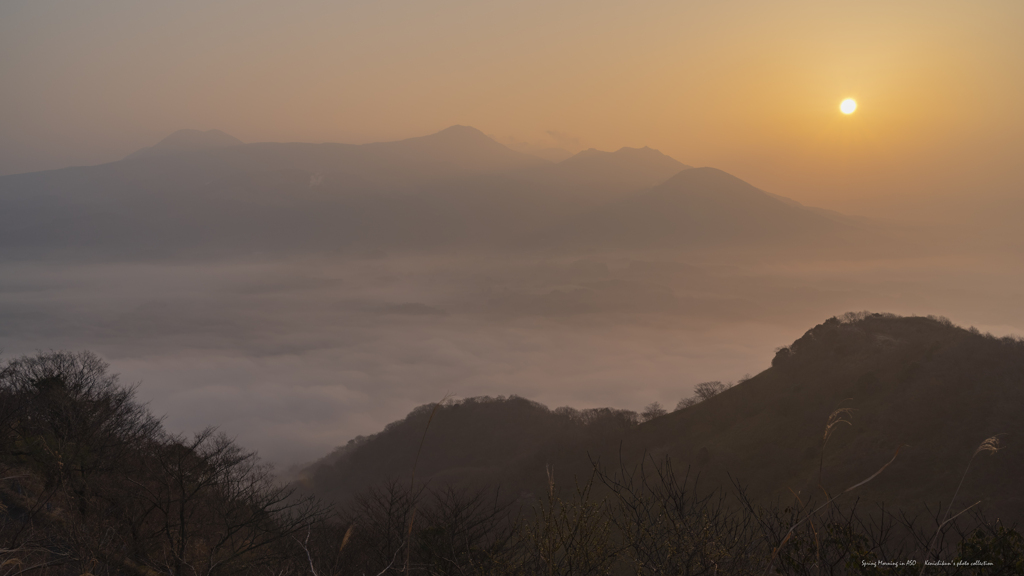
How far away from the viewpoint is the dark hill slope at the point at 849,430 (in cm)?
5381

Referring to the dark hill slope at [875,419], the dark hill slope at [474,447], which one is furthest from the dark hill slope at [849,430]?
the dark hill slope at [474,447]

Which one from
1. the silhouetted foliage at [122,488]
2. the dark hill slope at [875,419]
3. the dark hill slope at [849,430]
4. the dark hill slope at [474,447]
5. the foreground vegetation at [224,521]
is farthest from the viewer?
the dark hill slope at [474,447]

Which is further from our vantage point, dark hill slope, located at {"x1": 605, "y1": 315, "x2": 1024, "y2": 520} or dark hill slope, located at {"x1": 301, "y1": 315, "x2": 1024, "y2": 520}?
dark hill slope, located at {"x1": 301, "y1": 315, "x2": 1024, "y2": 520}

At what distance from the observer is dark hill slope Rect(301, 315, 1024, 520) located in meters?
53.8

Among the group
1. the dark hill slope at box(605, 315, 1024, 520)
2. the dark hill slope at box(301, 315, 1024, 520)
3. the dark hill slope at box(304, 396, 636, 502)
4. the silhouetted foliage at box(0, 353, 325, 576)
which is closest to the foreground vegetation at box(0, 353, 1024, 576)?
the silhouetted foliage at box(0, 353, 325, 576)

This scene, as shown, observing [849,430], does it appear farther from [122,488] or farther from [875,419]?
[122,488]

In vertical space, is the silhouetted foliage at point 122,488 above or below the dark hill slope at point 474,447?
above

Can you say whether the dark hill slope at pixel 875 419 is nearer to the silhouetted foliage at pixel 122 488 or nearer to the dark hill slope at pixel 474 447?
the dark hill slope at pixel 474 447

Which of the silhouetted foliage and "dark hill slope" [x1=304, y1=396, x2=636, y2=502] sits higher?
the silhouetted foliage

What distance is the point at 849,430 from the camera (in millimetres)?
67625

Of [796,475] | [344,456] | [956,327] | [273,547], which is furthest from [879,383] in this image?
[344,456]

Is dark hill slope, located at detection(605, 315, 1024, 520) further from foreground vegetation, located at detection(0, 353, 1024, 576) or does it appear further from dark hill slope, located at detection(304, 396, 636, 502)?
foreground vegetation, located at detection(0, 353, 1024, 576)

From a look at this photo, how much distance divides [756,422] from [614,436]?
2296 centimetres

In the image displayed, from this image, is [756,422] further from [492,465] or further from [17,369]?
[17,369]
